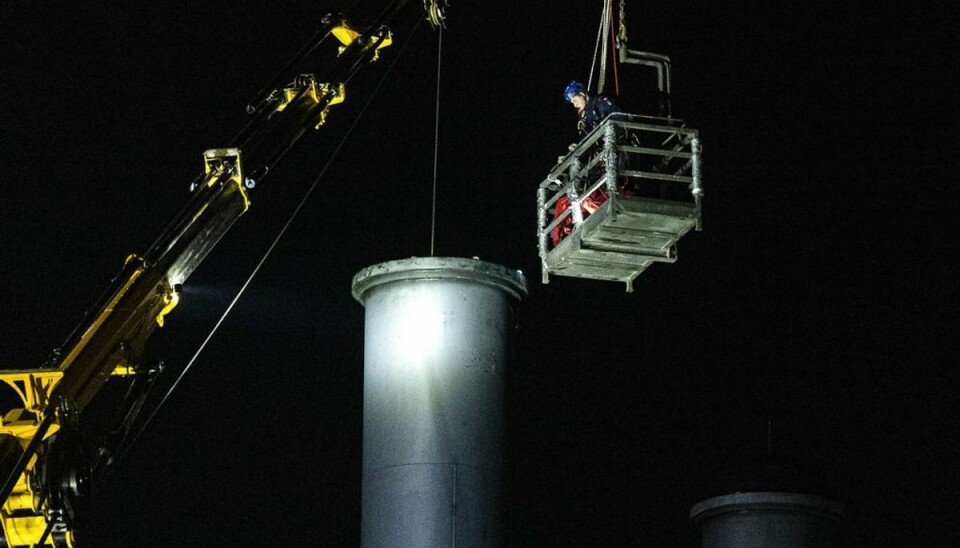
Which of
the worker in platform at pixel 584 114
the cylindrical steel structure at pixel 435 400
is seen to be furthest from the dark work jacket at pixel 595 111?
the cylindrical steel structure at pixel 435 400

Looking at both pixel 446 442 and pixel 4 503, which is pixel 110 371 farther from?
pixel 446 442

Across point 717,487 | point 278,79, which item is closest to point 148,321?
point 278,79

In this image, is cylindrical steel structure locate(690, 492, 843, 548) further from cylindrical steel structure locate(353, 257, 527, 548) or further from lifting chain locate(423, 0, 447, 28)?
lifting chain locate(423, 0, 447, 28)

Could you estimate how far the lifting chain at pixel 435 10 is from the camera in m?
21.7

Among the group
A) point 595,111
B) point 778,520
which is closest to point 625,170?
point 595,111

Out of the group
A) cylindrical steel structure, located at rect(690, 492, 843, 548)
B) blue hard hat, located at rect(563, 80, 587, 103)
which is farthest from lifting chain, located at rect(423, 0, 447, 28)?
cylindrical steel structure, located at rect(690, 492, 843, 548)

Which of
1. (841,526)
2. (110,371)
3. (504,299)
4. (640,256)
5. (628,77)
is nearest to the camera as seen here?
(110,371)

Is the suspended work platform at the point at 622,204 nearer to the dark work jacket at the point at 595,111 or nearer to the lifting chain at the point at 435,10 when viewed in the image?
the dark work jacket at the point at 595,111

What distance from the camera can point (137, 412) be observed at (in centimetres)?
1612

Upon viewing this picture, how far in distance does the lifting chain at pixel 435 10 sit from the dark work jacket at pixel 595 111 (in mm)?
3889

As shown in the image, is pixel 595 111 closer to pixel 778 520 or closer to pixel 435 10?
pixel 435 10

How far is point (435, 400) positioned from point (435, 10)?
5.61m

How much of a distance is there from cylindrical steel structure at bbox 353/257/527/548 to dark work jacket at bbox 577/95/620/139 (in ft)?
6.71

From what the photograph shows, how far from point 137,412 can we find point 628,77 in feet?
57.9
